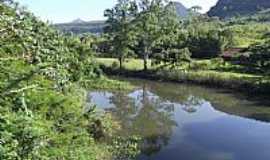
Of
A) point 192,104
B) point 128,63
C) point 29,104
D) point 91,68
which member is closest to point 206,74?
point 192,104

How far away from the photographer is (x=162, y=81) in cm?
4738

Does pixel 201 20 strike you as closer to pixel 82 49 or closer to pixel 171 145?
pixel 82 49

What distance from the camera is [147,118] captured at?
105 feet

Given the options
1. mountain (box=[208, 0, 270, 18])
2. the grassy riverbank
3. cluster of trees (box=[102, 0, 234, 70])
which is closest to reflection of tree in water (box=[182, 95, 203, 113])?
the grassy riverbank

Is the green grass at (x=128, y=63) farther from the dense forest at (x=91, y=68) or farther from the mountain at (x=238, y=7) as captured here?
the mountain at (x=238, y=7)

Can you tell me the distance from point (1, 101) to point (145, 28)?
42888mm

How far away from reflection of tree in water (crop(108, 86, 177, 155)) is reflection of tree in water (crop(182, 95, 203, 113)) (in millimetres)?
1095

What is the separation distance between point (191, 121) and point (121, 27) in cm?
2319

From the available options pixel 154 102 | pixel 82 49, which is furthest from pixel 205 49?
pixel 82 49

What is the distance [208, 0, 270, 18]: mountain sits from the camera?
15725cm

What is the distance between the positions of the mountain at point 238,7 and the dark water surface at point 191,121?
390 feet

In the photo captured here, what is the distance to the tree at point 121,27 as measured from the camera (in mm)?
51656

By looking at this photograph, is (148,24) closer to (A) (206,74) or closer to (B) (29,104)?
(A) (206,74)

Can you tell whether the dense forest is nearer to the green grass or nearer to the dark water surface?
the green grass
